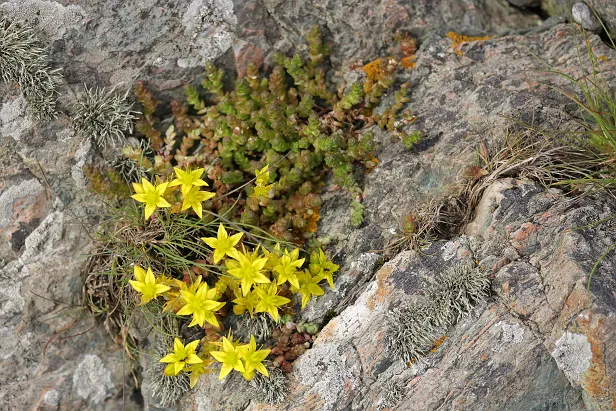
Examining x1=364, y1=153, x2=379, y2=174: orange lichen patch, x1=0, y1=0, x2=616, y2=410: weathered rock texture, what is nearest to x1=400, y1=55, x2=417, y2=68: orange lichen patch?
x1=0, y1=0, x2=616, y2=410: weathered rock texture

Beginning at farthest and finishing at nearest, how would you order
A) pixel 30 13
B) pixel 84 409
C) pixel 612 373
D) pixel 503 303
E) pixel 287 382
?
pixel 84 409 → pixel 30 13 → pixel 287 382 → pixel 503 303 → pixel 612 373

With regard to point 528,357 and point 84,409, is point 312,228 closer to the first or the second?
point 528,357

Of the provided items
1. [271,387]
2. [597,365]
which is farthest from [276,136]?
[597,365]

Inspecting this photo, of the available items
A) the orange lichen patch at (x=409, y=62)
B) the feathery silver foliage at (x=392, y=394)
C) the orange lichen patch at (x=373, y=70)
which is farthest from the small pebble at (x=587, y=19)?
the feathery silver foliage at (x=392, y=394)

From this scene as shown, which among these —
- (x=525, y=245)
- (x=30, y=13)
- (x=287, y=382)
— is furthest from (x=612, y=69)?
(x=30, y=13)

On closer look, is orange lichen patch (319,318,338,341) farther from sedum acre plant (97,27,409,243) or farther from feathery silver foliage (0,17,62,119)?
feathery silver foliage (0,17,62,119)

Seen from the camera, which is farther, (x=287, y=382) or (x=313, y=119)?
(x=313, y=119)

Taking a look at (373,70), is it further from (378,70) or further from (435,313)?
(435,313)
